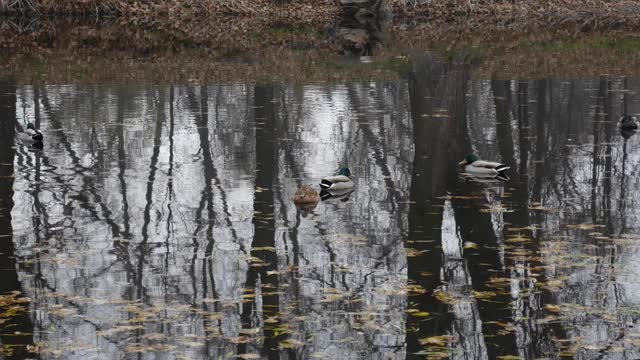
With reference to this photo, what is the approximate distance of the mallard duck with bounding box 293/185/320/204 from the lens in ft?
44.2

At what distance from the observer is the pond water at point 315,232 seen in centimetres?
888

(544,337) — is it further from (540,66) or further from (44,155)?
(540,66)

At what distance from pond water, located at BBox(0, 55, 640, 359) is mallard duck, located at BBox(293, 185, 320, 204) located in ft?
0.49

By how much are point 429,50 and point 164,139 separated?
15.3m

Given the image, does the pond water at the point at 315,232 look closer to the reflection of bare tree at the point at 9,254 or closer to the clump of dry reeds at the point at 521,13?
the reflection of bare tree at the point at 9,254

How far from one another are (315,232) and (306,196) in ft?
4.20

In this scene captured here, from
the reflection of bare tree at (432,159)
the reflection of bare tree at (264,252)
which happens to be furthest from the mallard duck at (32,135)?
the reflection of bare tree at (432,159)

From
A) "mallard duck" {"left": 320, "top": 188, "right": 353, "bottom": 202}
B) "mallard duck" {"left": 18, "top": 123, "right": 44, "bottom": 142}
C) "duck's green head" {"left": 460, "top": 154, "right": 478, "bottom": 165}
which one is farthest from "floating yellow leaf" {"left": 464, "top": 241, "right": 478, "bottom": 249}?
"mallard duck" {"left": 18, "top": 123, "right": 44, "bottom": 142}

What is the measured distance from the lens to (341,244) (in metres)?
11.6

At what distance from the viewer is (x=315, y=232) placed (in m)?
12.3

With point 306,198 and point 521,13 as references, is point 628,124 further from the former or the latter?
point 521,13

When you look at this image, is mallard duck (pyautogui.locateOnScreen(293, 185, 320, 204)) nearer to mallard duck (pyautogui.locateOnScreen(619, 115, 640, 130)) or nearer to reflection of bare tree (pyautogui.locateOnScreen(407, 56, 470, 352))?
reflection of bare tree (pyautogui.locateOnScreen(407, 56, 470, 352))

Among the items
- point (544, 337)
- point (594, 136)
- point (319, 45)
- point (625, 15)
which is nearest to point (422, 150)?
point (594, 136)

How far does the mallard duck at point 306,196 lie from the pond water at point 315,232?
149 millimetres
